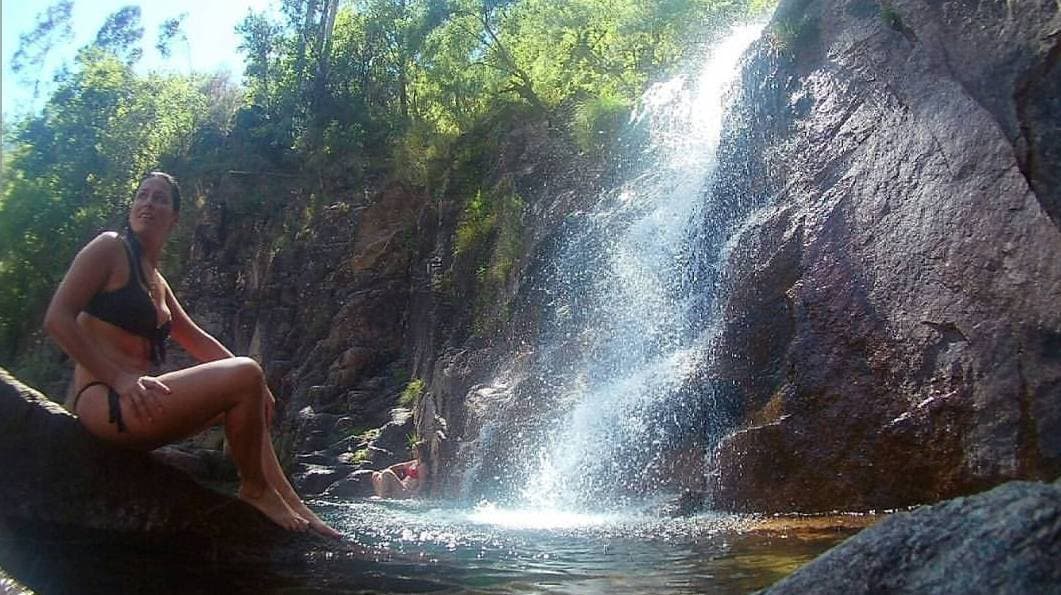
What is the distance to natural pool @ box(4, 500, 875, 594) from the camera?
2.92 m

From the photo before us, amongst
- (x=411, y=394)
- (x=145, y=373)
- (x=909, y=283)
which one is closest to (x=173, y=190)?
(x=145, y=373)

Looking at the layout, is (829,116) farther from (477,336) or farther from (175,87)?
(175,87)

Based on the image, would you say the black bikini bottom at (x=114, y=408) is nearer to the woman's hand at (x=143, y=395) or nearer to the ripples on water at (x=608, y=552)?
the woman's hand at (x=143, y=395)

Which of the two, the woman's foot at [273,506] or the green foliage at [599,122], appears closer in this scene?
the woman's foot at [273,506]

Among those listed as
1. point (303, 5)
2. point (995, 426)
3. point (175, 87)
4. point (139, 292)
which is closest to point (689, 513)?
point (995, 426)

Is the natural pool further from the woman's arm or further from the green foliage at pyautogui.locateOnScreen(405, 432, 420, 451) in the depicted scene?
the green foliage at pyautogui.locateOnScreen(405, 432, 420, 451)

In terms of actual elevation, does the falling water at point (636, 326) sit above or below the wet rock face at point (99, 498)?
above

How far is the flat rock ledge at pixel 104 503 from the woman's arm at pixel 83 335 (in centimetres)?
23

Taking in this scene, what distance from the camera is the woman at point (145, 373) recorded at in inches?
126

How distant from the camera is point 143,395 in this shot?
3.19m

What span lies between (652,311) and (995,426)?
4.58 metres

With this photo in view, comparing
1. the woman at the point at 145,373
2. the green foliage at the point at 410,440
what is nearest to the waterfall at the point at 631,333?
the green foliage at the point at 410,440

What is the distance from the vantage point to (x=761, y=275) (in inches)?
338

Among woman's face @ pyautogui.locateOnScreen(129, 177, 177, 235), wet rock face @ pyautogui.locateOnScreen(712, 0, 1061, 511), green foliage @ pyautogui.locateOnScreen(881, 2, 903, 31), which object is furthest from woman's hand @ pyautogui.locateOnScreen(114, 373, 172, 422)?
green foliage @ pyautogui.locateOnScreen(881, 2, 903, 31)
